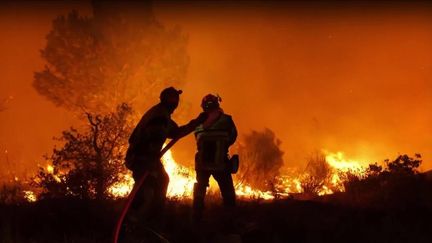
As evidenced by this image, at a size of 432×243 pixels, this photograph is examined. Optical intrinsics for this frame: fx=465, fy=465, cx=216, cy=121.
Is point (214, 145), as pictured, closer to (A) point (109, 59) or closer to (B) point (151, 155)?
(B) point (151, 155)

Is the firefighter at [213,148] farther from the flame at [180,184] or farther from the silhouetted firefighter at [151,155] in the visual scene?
the flame at [180,184]

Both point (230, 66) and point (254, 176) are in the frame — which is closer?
point (254, 176)

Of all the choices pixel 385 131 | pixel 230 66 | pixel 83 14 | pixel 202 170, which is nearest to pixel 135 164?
pixel 202 170

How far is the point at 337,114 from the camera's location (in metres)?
36.2

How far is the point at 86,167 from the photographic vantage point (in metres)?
10.3

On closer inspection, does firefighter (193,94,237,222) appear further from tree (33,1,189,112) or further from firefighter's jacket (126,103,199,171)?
tree (33,1,189,112)

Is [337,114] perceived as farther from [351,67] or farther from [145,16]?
[145,16]

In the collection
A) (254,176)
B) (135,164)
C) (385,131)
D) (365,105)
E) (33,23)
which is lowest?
(135,164)

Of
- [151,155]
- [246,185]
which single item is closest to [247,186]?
[246,185]

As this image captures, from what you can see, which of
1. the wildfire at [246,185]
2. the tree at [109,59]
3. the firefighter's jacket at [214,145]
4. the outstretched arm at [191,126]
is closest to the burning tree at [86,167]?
the wildfire at [246,185]

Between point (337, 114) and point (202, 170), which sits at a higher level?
point (337, 114)

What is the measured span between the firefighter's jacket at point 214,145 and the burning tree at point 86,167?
242 cm

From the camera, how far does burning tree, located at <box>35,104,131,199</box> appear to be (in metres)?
9.68

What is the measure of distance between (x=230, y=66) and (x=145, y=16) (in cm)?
1293
